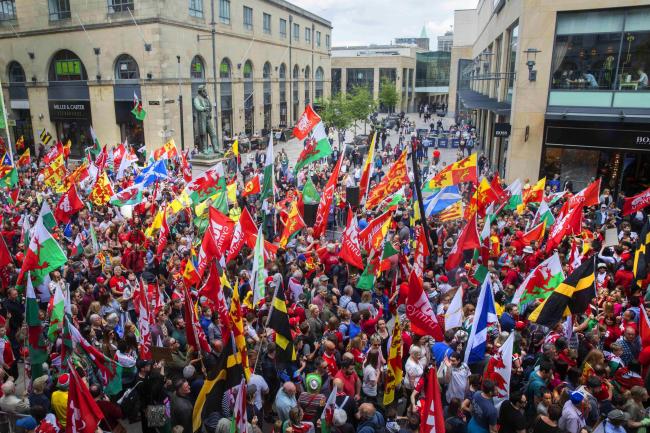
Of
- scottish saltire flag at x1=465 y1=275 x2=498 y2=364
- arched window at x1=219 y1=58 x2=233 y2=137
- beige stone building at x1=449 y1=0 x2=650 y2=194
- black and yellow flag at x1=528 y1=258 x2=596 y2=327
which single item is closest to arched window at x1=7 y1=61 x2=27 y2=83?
arched window at x1=219 y1=58 x2=233 y2=137

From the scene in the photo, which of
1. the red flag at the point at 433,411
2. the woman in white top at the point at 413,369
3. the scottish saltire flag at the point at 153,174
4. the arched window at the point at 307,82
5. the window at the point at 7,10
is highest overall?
the window at the point at 7,10

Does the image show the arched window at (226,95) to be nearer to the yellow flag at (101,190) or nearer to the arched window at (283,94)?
the arched window at (283,94)

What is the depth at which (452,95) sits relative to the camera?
75125 millimetres

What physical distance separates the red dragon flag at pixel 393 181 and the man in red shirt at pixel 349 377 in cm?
782

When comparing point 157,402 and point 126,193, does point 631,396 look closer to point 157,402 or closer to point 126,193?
point 157,402

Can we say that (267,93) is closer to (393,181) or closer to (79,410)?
(393,181)

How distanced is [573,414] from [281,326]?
4096 millimetres

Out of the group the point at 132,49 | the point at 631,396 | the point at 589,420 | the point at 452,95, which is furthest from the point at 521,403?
the point at 452,95

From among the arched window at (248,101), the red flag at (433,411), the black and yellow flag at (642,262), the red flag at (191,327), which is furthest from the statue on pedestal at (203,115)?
the red flag at (433,411)

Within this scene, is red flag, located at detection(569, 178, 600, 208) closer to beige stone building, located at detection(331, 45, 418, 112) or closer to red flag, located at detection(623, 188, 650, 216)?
red flag, located at detection(623, 188, 650, 216)

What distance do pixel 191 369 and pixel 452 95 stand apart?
243 ft

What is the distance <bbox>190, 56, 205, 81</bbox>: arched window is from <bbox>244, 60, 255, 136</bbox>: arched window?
22.2ft

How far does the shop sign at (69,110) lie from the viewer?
3609 cm

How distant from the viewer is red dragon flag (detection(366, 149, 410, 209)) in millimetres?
14336
